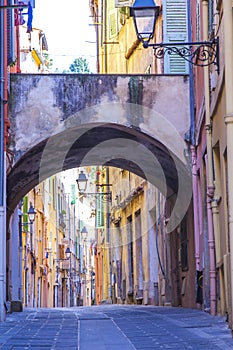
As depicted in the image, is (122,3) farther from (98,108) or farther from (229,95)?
(229,95)

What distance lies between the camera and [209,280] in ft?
48.5

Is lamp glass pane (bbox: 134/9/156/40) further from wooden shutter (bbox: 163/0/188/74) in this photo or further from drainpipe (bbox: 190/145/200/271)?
wooden shutter (bbox: 163/0/188/74)

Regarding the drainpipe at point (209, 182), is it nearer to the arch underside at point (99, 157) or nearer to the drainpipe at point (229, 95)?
the arch underside at point (99, 157)

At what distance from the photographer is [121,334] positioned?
10352mm

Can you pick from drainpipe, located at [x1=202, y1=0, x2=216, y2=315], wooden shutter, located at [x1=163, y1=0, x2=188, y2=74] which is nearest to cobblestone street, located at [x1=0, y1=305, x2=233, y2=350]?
drainpipe, located at [x1=202, y1=0, x2=216, y2=315]

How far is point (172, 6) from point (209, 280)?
7433 mm

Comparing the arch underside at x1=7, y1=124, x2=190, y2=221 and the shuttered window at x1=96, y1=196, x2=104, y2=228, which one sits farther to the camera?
the shuttered window at x1=96, y1=196, x2=104, y2=228

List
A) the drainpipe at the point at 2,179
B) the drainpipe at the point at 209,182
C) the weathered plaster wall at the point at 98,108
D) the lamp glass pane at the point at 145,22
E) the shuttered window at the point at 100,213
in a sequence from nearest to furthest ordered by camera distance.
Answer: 1. the lamp glass pane at the point at 145,22
2. the drainpipe at the point at 209,182
3. the drainpipe at the point at 2,179
4. the weathered plaster wall at the point at 98,108
5. the shuttered window at the point at 100,213

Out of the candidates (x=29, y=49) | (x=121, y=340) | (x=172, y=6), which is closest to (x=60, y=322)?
(x=121, y=340)

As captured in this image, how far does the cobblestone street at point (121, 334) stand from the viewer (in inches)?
348

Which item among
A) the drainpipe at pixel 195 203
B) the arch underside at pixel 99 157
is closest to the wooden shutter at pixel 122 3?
the arch underside at pixel 99 157

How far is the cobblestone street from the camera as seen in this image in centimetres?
884

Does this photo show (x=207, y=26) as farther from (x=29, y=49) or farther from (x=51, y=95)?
(x=29, y=49)

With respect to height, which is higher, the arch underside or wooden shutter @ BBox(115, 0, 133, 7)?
wooden shutter @ BBox(115, 0, 133, 7)
